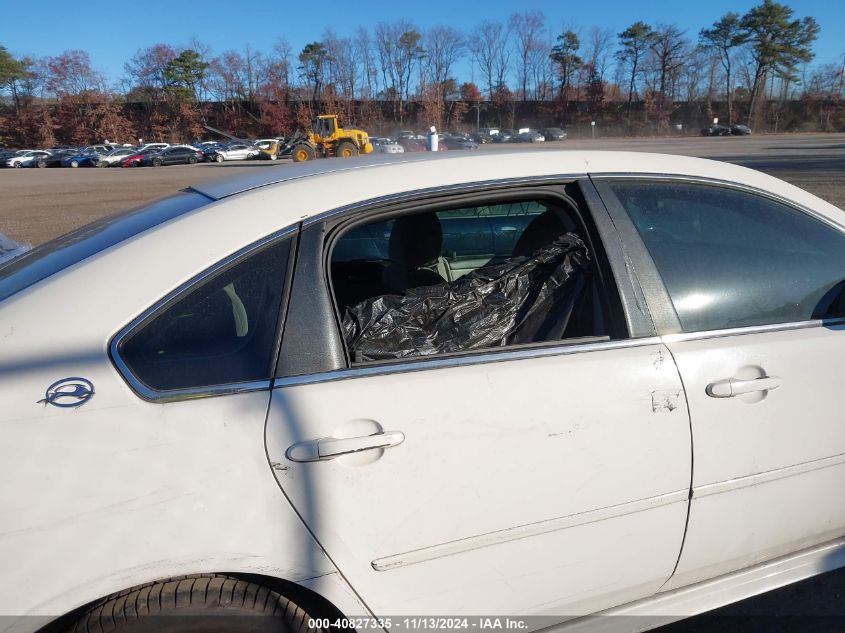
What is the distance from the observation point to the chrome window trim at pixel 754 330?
206cm

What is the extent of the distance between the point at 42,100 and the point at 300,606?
92258 mm

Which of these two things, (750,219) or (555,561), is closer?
(555,561)

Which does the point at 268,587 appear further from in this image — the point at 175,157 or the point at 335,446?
the point at 175,157

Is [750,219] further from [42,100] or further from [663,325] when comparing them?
[42,100]

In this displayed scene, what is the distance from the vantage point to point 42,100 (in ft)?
257

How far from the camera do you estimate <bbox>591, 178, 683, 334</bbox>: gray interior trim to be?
2074 mm

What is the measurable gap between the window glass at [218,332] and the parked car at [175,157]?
55990mm

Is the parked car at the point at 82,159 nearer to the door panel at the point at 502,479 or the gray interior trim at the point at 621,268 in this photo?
Answer: the gray interior trim at the point at 621,268

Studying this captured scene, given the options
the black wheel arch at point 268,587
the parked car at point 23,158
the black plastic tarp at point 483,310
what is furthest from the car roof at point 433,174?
the parked car at point 23,158

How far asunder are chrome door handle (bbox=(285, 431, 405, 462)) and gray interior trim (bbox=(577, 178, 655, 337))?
85 cm

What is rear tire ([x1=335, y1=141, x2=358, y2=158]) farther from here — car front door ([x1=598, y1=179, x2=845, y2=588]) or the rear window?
car front door ([x1=598, y1=179, x2=845, y2=588])

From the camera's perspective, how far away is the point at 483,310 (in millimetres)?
2461

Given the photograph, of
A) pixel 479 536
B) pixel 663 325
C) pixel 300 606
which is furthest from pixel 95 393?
pixel 663 325

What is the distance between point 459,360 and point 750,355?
0.95 meters
